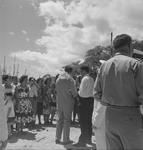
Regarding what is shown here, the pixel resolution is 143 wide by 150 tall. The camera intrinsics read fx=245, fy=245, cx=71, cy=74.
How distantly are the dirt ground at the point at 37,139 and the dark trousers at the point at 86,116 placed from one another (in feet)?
1.63

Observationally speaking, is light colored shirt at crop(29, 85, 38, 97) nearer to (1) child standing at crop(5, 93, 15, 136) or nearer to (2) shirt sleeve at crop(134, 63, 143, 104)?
(1) child standing at crop(5, 93, 15, 136)

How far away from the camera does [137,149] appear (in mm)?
2432

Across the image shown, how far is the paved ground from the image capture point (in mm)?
5870

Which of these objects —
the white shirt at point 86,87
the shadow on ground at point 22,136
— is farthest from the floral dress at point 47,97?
the white shirt at point 86,87

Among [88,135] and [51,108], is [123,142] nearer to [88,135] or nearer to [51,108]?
[88,135]

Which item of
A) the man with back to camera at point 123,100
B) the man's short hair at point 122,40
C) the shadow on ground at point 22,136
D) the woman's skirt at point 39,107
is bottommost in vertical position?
the shadow on ground at point 22,136

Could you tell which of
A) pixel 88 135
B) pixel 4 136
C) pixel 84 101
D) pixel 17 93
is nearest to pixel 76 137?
pixel 88 135

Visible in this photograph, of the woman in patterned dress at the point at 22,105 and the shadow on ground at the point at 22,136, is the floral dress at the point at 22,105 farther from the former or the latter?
the shadow on ground at the point at 22,136

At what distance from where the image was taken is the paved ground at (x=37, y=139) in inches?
231

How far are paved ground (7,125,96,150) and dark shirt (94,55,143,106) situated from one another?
138 inches

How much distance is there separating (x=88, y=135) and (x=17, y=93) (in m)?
2.64

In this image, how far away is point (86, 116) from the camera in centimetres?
596

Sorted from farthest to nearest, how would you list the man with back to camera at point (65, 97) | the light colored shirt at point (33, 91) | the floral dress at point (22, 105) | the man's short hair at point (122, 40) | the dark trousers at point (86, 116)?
the light colored shirt at point (33, 91)
the floral dress at point (22, 105)
the man with back to camera at point (65, 97)
the dark trousers at point (86, 116)
the man's short hair at point (122, 40)

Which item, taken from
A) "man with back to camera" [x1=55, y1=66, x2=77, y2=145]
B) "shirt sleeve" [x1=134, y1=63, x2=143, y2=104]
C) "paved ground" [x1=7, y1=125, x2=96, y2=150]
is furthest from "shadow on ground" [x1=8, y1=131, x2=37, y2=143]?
"shirt sleeve" [x1=134, y1=63, x2=143, y2=104]
